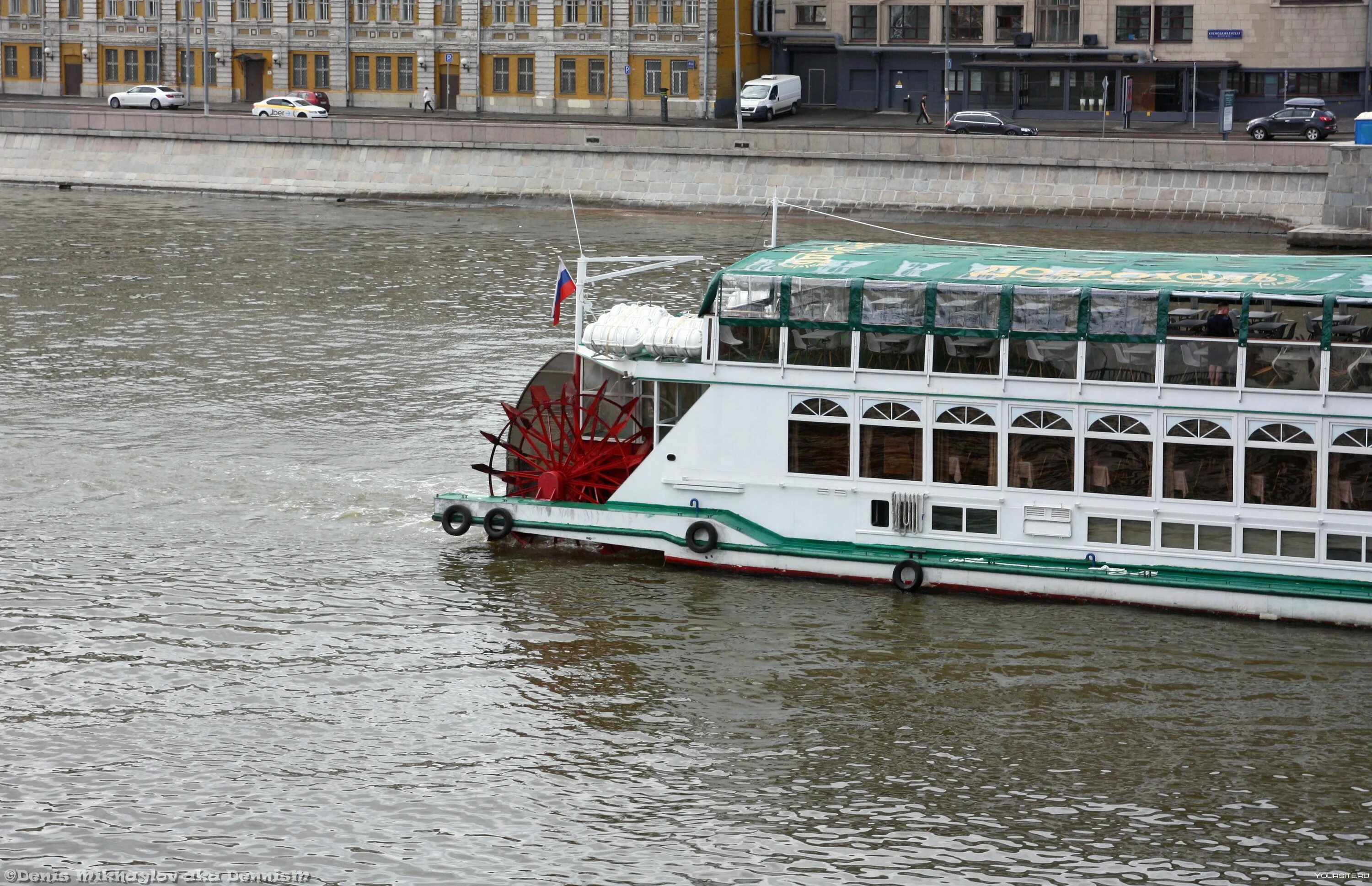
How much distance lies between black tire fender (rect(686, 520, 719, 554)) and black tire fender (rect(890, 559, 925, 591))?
2429 millimetres

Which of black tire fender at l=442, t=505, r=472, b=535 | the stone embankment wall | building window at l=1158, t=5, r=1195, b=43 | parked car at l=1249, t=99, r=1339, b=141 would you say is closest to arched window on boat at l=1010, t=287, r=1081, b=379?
black tire fender at l=442, t=505, r=472, b=535

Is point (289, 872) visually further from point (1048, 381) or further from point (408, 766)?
point (1048, 381)

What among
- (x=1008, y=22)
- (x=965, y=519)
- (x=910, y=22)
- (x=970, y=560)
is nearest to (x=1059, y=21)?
(x=1008, y=22)

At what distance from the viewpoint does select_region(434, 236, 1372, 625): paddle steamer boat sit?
2225 cm

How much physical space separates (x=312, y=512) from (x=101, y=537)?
3.00 m

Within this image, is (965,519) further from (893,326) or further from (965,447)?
(893,326)

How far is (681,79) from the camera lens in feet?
282

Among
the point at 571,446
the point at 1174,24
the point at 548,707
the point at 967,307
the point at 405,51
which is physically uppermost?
the point at 1174,24

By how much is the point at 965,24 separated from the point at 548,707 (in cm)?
7128

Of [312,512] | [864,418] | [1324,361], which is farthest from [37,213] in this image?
[1324,361]

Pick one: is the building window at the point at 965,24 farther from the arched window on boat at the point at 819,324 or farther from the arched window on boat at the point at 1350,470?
the arched window on boat at the point at 1350,470

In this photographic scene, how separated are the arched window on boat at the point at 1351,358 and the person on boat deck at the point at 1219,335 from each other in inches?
47.9

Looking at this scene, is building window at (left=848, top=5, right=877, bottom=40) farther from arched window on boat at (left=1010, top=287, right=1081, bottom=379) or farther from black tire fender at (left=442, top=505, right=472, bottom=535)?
arched window on boat at (left=1010, top=287, right=1081, bottom=379)

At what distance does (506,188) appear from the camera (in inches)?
2645
